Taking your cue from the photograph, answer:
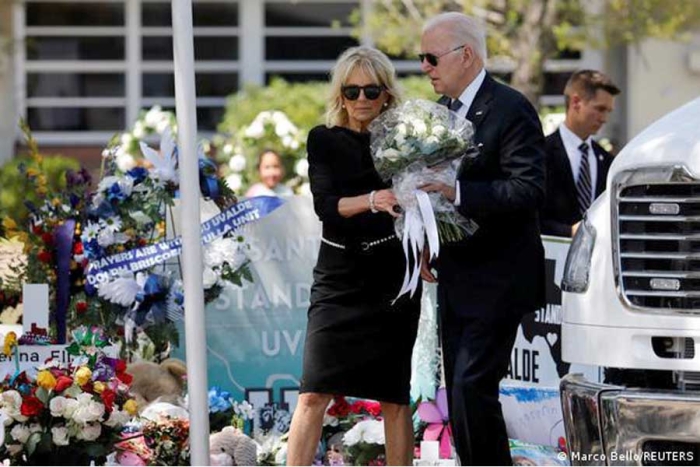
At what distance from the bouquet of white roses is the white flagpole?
853mm

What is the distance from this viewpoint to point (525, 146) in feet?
21.4

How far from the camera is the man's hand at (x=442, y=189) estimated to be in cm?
644

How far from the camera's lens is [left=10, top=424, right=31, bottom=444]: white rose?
22.9 ft

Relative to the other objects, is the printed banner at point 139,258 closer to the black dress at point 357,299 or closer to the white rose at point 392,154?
the black dress at point 357,299

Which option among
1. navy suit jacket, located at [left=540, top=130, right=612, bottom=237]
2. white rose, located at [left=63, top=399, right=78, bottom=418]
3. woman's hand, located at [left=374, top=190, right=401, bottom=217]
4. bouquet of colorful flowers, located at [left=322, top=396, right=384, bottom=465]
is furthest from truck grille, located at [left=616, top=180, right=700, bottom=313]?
navy suit jacket, located at [left=540, top=130, right=612, bottom=237]

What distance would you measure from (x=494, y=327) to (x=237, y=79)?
19126mm

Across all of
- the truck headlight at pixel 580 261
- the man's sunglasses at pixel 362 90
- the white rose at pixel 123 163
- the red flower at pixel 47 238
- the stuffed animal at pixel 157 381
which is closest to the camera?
the truck headlight at pixel 580 261

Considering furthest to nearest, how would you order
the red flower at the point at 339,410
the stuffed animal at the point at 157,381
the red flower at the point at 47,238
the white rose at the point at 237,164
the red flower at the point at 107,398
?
the white rose at the point at 237,164 → the red flower at the point at 47,238 → the stuffed animal at the point at 157,381 → the red flower at the point at 339,410 → the red flower at the point at 107,398

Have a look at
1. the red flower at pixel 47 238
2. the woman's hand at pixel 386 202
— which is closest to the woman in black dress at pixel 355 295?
the woman's hand at pixel 386 202

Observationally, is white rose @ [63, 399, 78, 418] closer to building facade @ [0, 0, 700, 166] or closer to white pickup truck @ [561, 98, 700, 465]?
white pickup truck @ [561, 98, 700, 465]

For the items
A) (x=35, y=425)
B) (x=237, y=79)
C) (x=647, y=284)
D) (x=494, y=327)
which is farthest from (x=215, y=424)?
(x=237, y=79)

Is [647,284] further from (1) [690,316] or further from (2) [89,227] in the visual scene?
(2) [89,227]

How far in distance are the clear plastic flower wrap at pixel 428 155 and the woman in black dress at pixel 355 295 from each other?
0.38m

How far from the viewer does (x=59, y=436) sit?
700cm
